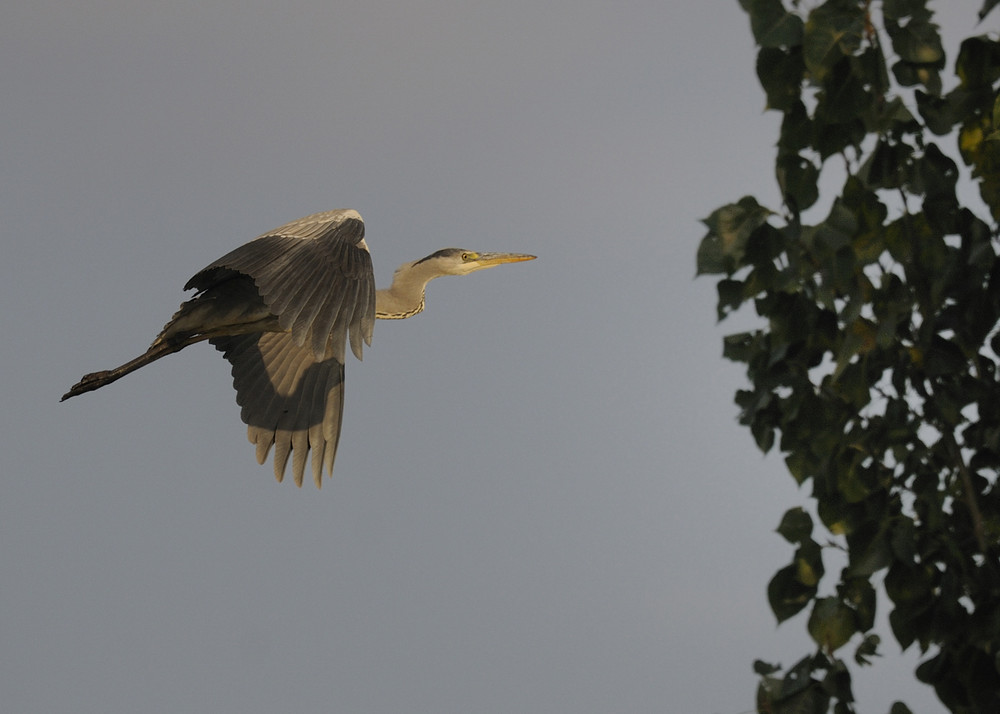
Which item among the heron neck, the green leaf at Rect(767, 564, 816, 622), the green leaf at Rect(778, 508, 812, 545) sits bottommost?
the green leaf at Rect(767, 564, 816, 622)

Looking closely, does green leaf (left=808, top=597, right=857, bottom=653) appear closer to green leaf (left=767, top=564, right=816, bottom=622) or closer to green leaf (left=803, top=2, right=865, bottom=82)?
green leaf (left=767, top=564, right=816, bottom=622)

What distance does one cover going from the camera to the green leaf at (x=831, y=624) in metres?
2.45

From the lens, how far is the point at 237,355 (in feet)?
24.4

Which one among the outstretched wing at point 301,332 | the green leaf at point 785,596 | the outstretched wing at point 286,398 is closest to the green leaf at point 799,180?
the green leaf at point 785,596

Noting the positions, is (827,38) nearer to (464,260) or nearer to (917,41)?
(917,41)

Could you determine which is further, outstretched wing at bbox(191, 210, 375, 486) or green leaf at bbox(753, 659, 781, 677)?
outstretched wing at bbox(191, 210, 375, 486)

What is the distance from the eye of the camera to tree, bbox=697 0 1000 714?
95.7 inches

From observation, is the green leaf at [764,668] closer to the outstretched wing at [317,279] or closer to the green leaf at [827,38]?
the green leaf at [827,38]

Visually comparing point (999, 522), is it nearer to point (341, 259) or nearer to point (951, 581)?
point (951, 581)

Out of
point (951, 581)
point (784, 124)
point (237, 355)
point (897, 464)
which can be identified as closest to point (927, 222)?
point (784, 124)

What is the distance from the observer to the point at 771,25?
2.46 meters

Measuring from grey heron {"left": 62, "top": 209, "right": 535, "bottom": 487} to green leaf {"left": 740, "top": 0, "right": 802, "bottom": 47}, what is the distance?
2662 mm

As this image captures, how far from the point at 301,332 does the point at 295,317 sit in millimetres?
74

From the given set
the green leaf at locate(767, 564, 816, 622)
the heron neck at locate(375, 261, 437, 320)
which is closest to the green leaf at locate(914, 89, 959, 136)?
the green leaf at locate(767, 564, 816, 622)
